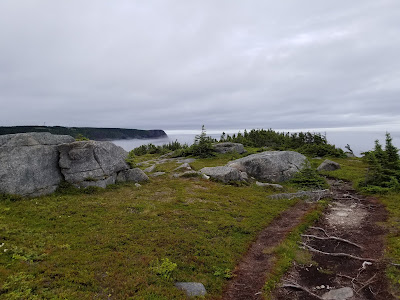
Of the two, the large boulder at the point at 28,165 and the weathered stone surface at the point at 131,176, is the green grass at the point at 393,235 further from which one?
the large boulder at the point at 28,165

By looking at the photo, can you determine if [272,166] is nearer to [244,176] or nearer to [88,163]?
[244,176]

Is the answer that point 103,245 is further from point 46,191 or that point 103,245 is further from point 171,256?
point 46,191

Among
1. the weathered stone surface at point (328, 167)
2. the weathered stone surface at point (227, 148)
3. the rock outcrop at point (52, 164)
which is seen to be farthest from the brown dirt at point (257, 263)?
the weathered stone surface at point (227, 148)

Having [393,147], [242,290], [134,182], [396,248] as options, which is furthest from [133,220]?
[393,147]

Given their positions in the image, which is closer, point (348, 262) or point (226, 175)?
point (348, 262)

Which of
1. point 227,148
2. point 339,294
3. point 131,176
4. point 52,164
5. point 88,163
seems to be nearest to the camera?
point 339,294

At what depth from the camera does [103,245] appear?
44.9ft

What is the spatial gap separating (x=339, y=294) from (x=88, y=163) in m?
23.9

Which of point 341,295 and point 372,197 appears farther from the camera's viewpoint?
point 372,197

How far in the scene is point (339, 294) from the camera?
35.9 ft

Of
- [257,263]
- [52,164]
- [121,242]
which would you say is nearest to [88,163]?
[52,164]

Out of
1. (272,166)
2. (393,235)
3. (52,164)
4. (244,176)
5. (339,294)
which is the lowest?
(339,294)

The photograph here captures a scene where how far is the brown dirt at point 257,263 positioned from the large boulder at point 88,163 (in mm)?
17374

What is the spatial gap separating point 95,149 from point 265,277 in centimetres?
2160
